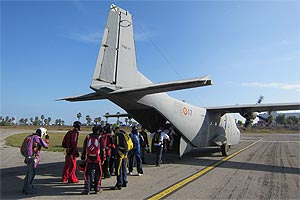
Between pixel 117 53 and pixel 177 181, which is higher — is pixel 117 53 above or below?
above

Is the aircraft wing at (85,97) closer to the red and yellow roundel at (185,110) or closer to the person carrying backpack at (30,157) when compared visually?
the person carrying backpack at (30,157)

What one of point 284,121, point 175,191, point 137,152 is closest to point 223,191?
point 175,191

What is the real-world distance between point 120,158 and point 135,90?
267 cm

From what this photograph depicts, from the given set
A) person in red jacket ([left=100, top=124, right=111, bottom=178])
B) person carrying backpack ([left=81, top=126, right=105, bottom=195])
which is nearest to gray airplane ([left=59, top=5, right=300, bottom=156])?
person in red jacket ([left=100, top=124, right=111, bottom=178])

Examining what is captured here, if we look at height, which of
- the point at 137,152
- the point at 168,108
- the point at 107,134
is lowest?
the point at 137,152

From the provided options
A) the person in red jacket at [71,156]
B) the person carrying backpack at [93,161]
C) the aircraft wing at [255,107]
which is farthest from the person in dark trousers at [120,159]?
the aircraft wing at [255,107]

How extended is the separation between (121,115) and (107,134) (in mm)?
12960

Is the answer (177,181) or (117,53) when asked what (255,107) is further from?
(117,53)

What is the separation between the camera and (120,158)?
7.73 meters

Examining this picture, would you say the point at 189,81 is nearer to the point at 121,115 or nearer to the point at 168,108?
the point at 168,108

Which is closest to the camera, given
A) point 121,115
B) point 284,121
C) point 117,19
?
point 117,19

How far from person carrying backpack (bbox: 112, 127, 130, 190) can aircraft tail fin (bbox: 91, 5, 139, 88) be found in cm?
231

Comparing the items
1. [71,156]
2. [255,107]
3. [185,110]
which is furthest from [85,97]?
[255,107]

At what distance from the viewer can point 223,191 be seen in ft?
24.1
